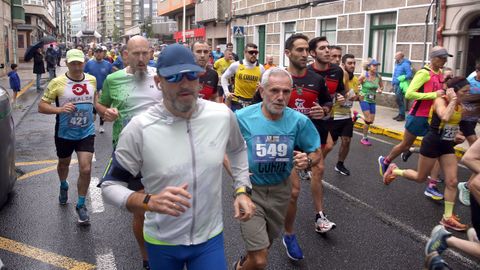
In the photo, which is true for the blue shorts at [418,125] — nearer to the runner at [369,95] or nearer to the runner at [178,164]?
the runner at [369,95]

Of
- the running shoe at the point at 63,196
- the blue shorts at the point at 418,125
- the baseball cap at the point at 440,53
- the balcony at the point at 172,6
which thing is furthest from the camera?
the balcony at the point at 172,6

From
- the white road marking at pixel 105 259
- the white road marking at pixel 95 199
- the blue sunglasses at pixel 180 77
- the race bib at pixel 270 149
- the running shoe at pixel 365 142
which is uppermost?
the blue sunglasses at pixel 180 77

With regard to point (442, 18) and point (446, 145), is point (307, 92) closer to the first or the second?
point (446, 145)

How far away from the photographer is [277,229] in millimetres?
3818

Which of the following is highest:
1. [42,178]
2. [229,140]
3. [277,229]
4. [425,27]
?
[425,27]

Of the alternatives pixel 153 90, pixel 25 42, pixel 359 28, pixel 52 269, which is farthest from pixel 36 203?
pixel 25 42

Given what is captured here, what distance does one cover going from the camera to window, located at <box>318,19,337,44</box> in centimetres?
1995

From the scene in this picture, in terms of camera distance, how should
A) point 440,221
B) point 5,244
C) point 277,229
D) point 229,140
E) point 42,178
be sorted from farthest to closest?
point 42,178 → point 440,221 → point 5,244 → point 277,229 → point 229,140

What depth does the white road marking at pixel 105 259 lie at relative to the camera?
435 centimetres

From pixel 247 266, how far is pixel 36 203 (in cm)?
377

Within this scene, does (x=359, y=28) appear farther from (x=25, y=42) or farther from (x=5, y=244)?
(x=25, y=42)

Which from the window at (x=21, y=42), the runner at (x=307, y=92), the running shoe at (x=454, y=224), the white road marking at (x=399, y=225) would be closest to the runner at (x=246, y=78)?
the white road marking at (x=399, y=225)

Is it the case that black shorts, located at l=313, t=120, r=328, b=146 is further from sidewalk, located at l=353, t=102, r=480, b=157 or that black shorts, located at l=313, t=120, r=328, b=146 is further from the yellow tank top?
sidewalk, located at l=353, t=102, r=480, b=157

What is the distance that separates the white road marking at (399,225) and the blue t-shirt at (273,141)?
1901mm
